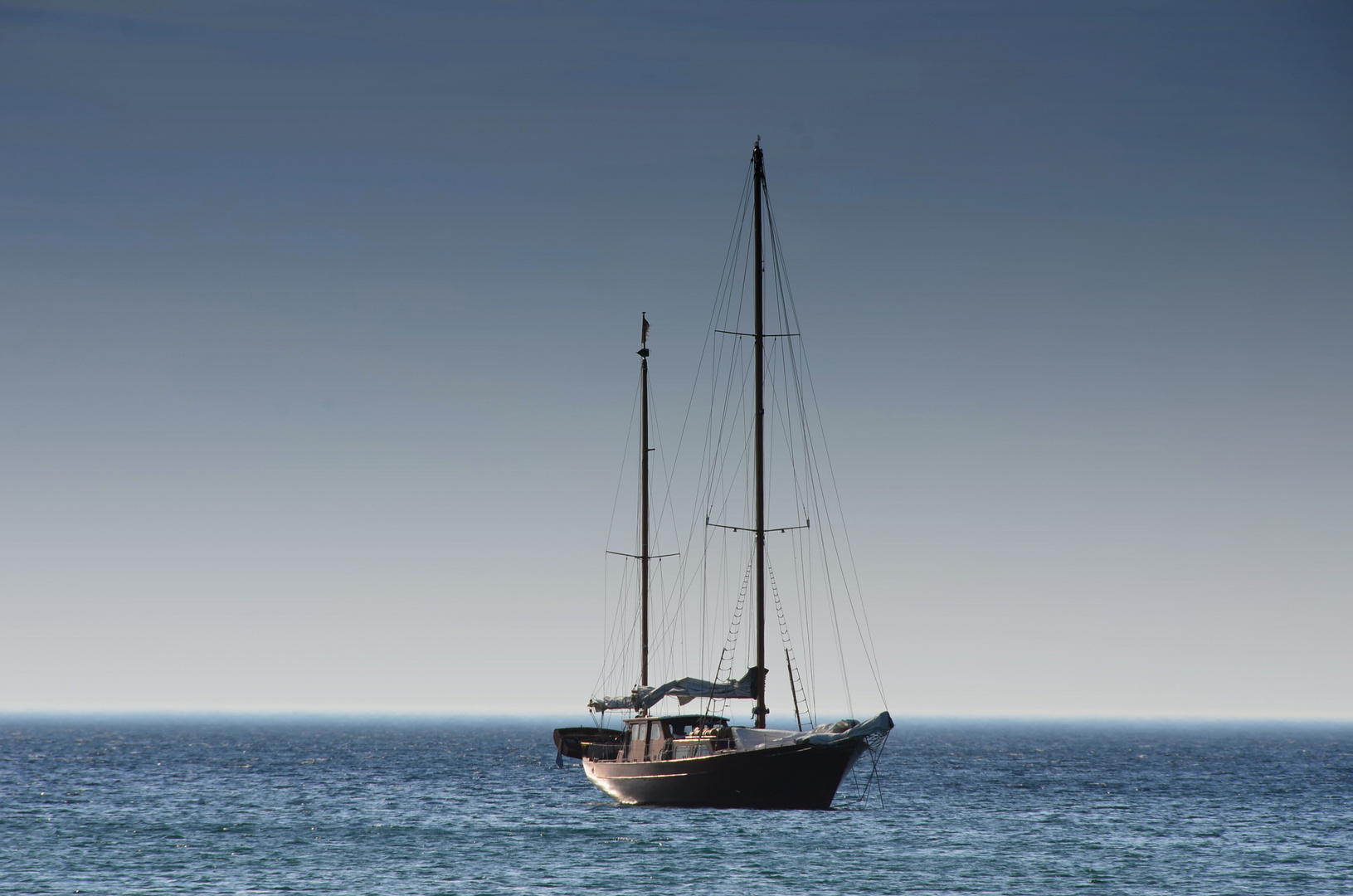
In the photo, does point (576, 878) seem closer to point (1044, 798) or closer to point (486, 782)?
point (1044, 798)

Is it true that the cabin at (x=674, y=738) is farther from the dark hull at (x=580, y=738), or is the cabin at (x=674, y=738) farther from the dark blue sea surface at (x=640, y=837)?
the dark hull at (x=580, y=738)

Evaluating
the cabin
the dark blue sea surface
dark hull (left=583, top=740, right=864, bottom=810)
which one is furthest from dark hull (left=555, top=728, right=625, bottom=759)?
dark hull (left=583, top=740, right=864, bottom=810)

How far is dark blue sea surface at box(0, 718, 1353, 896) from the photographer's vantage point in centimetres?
4178

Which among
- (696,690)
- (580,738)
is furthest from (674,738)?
(580,738)

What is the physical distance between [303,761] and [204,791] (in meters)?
44.9

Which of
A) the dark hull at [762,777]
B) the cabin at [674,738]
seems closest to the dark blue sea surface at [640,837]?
the dark hull at [762,777]

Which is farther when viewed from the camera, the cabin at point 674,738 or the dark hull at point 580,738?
the dark hull at point 580,738

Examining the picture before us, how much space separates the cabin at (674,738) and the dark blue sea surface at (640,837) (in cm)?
288

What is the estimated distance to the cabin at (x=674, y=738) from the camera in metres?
53.6

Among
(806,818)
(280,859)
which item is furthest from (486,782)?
(280,859)

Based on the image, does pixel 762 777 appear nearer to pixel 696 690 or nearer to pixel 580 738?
pixel 696 690

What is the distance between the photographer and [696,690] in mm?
57125

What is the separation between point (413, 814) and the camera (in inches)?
2515

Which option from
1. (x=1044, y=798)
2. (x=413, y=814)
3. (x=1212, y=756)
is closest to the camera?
(x=413, y=814)
